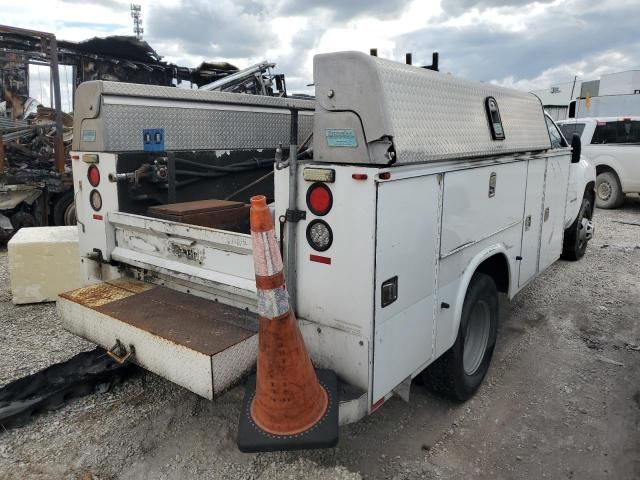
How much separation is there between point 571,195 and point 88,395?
16.8ft

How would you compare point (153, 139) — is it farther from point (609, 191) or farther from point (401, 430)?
point (609, 191)

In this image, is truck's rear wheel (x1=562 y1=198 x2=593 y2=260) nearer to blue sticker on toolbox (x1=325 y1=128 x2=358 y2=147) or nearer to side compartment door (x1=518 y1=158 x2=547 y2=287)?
side compartment door (x1=518 y1=158 x2=547 y2=287)

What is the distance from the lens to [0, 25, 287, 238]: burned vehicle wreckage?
3748mm

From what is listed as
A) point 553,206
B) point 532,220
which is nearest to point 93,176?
point 532,220

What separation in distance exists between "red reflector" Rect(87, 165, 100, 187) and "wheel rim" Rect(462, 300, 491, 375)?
2.67 metres

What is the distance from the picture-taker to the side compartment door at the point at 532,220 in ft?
12.9

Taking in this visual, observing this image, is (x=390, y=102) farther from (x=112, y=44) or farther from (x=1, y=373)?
(x=112, y=44)

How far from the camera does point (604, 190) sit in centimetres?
1184

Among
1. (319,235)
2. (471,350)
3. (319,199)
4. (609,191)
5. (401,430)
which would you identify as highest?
(319,199)

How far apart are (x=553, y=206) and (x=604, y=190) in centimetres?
856

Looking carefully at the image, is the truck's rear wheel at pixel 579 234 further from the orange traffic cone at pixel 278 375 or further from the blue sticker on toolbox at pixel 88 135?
the blue sticker on toolbox at pixel 88 135

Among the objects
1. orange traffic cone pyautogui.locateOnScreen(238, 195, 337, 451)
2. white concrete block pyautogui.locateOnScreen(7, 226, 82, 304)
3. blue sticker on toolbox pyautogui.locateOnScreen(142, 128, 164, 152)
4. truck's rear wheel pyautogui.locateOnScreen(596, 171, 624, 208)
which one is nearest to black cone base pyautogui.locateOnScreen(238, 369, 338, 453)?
orange traffic cone pyautogui.locateOnScreen(238, 195, 337, 451)

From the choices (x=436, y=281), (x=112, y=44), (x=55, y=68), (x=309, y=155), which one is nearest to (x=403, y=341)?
(x=436, y=281)

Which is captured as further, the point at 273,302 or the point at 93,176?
the point at 93,176
